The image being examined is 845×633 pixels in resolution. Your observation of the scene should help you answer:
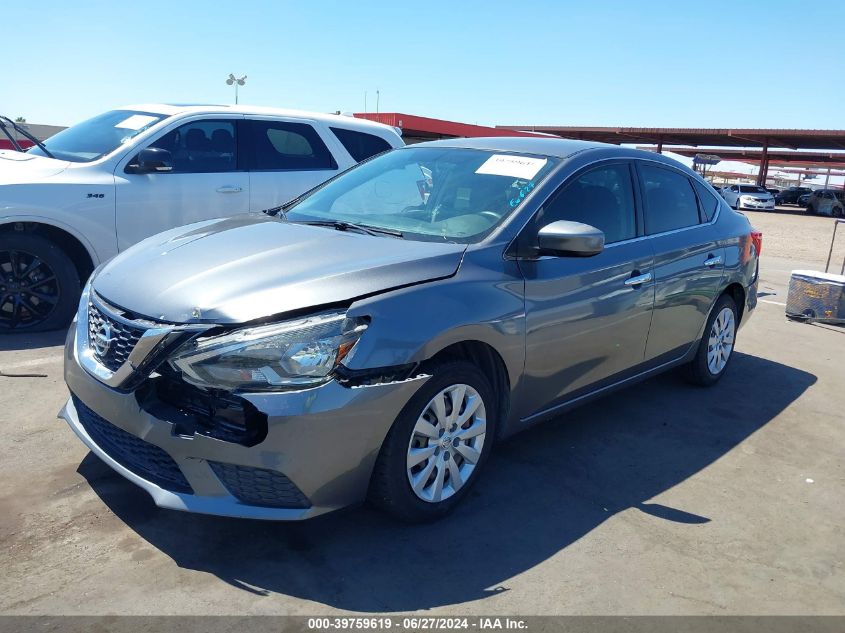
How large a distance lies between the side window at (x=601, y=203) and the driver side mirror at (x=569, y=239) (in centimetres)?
21

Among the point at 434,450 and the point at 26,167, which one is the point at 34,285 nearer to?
the point at 26,167

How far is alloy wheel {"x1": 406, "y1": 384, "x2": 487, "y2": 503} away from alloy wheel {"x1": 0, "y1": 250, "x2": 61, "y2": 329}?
394 centimetres

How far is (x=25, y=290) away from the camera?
5680 millimetres

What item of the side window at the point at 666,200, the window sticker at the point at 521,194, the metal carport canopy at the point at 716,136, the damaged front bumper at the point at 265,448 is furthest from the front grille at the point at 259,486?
the metal carport canopy at the point at 716,136

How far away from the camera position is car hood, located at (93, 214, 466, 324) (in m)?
2.84

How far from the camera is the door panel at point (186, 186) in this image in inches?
238

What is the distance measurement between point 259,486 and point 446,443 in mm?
855

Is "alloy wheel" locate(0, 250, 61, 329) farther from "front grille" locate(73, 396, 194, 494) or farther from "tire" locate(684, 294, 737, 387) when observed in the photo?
"tire" locate(684, 294, 737, 387)

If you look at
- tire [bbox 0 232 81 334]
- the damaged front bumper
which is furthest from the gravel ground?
the damaged front bumper

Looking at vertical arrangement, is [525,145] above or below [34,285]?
above

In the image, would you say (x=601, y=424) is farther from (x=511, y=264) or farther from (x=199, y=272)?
(x=199, y=272)

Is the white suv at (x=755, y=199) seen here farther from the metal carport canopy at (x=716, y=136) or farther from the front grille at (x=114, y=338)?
the front grille at (x=114, y=338)

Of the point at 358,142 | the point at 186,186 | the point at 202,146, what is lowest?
the point at 186,186

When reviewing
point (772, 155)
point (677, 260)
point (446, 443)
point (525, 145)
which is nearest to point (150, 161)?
point (525, 145)
